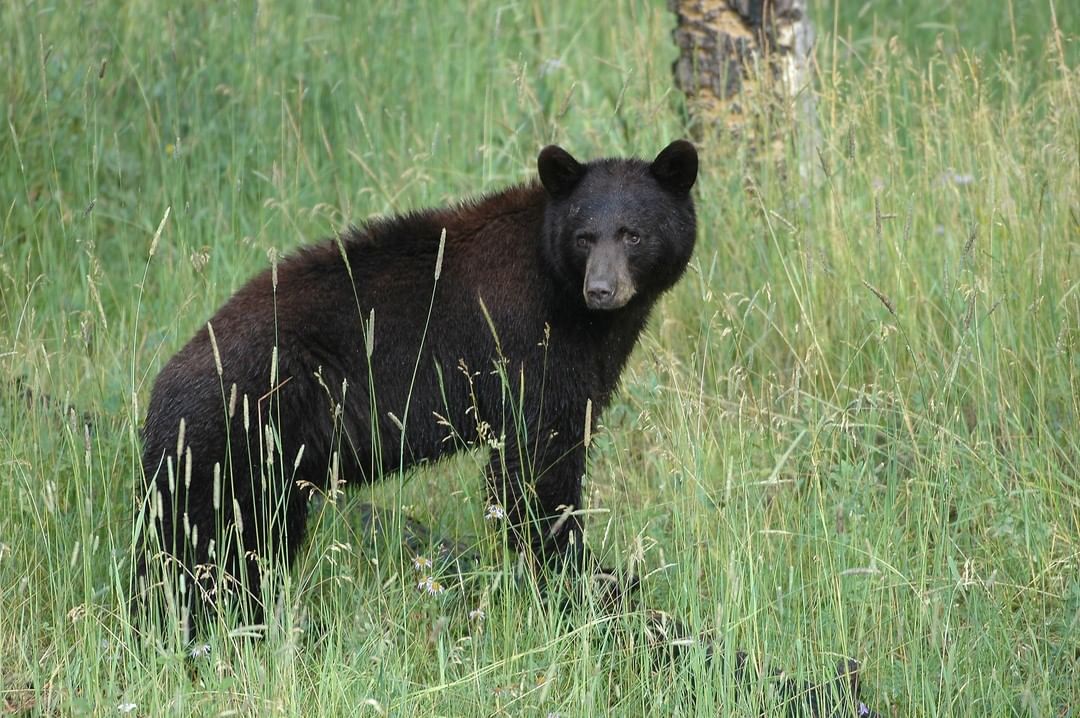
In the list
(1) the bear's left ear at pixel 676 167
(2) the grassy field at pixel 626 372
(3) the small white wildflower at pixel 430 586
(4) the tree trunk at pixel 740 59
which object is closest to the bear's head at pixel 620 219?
(1) the bear's left ear at pixel 676 167

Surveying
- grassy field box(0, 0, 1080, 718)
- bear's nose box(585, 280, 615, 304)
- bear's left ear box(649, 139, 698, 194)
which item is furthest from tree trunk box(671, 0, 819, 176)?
bear's nose box(585, 280, 615, 304)

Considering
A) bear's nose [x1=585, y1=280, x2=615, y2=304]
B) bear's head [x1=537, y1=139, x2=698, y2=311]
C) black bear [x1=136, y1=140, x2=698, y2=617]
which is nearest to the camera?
black bear [x1=136, y1=140, x2=698, y2=617]

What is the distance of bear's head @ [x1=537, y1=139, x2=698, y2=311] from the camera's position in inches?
176

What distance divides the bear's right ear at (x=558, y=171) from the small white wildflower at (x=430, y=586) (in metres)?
1.48

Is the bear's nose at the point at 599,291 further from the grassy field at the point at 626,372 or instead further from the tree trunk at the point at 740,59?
the tree trunk at the point at 740,59

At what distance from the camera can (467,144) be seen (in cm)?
696

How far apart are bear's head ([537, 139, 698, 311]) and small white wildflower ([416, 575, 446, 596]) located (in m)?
1.08

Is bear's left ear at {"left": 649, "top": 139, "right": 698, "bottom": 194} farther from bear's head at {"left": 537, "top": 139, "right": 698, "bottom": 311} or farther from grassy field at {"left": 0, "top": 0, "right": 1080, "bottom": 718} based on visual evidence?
grassy field at {"left": 0, "top": 0, "right": 1080, "bottom": 718}

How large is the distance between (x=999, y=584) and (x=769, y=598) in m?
0.71

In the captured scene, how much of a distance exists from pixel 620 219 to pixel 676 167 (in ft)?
1.03

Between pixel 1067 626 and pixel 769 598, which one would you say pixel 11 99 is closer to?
pixel 769 598

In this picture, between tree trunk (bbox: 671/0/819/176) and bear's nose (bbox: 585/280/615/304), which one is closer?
bear's nose (bbox: 585/280/615/304)

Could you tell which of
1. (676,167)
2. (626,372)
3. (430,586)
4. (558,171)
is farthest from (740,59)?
(430,586)

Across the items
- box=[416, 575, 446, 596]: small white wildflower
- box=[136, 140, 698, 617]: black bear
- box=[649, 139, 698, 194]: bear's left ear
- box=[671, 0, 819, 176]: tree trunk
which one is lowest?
box=[416, 575, 446, 596]: small white wildflower
